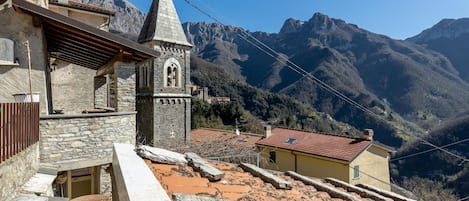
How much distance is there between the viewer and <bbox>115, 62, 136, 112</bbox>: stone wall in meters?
8.45

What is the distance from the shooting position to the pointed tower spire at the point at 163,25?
2308 centimetres

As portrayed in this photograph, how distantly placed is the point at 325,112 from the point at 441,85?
3508cm

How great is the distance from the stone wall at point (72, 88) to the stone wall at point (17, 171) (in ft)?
24.1

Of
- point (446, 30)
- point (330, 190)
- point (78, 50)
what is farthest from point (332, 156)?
point (446, 30)

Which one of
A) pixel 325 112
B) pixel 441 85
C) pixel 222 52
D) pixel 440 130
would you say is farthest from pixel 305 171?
pixel 222 52

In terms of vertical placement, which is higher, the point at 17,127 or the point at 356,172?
the point at 17,127

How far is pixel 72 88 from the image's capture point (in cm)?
1339

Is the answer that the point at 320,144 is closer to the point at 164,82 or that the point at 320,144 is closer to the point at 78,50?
the point at 164,82

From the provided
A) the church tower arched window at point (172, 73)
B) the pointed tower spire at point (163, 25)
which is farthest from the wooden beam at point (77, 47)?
the church tower arched window at point (172, 73)

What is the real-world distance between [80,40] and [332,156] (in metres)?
16.1

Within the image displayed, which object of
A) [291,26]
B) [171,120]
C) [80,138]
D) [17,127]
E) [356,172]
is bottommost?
[356,172]

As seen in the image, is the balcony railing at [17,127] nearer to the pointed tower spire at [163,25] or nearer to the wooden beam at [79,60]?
the wooden beam at [79,60]

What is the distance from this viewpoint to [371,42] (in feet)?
366

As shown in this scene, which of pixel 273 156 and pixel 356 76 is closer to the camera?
pixel 273 156
